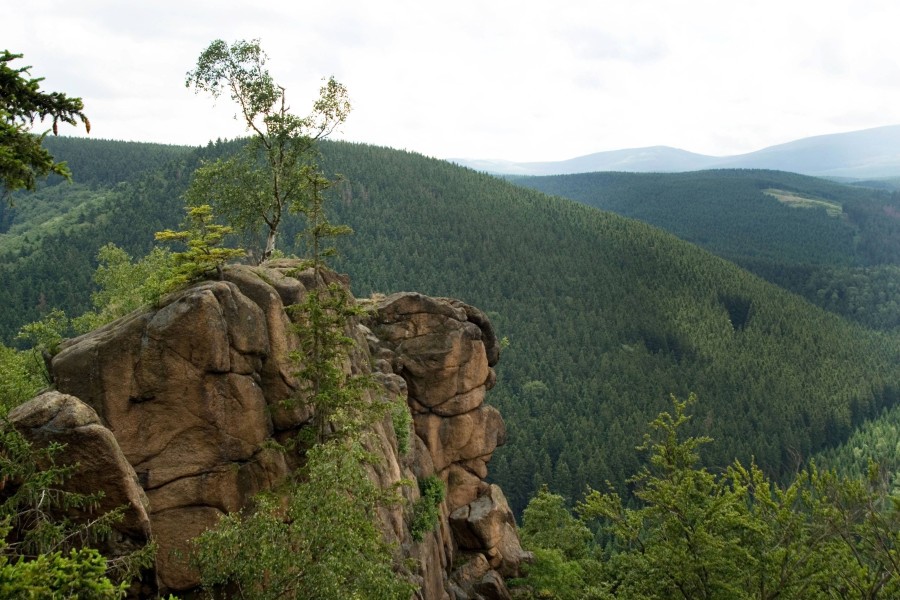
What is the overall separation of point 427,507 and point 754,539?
16.8 meters

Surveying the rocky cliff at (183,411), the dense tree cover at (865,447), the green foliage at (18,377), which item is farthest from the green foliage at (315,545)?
the dense tree cover at (865,447)

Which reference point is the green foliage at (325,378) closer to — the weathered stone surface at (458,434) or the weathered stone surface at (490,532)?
the weathered stone surface at (458,434)

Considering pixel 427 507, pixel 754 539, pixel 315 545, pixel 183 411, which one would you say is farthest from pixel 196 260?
pixel 754 539

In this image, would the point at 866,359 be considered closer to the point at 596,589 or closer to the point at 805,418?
the point at 805,418

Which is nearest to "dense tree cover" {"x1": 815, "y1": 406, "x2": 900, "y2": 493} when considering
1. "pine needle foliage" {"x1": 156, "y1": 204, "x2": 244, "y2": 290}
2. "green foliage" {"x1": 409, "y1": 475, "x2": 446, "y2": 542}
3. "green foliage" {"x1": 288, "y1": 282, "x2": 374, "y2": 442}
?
"green foliage" {"x1": 409, "y1": 475, "x2": 446, "y2": 542}

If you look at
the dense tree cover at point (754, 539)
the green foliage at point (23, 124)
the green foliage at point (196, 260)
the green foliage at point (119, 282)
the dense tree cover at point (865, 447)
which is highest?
the green foliage at point (23, 124)

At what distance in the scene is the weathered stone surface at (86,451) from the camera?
14.5m

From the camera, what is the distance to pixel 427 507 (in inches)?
1353

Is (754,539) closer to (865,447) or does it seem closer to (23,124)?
(23,124)

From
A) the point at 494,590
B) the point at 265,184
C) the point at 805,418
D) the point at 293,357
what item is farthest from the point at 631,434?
the point at 293,357

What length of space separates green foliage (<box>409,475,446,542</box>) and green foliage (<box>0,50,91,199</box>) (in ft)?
81.2

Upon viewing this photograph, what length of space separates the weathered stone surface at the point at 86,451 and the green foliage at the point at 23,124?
5.37m

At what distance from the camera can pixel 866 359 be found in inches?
7682

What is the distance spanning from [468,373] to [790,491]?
20709mm
